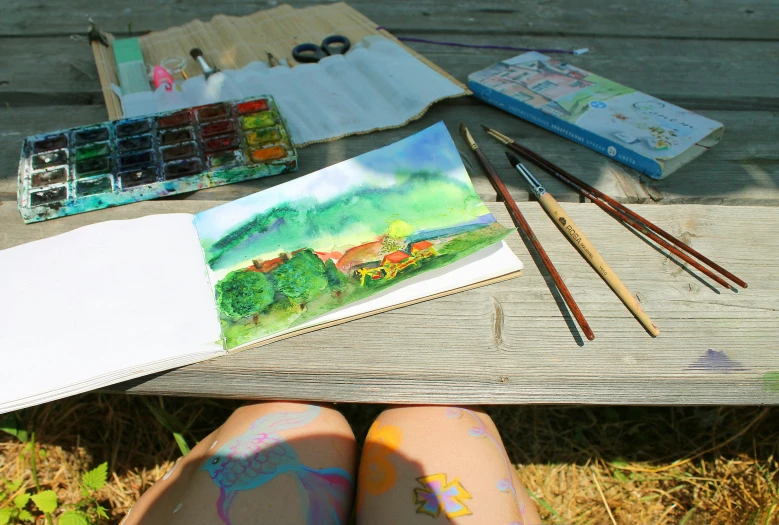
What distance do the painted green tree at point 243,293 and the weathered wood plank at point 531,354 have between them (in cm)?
6

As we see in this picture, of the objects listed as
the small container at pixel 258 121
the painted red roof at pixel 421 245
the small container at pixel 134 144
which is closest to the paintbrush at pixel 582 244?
the painted red roof at pixel 421 245

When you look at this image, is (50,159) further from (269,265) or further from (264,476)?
(264,476)

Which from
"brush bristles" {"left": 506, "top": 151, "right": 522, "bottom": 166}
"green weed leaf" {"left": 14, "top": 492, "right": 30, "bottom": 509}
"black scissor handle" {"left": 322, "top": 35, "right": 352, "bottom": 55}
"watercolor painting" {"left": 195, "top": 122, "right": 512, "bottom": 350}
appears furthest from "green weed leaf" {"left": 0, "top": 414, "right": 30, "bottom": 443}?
"brush bristles" {"left": 506, "top": 151, "right": 522, "bottom": 166}

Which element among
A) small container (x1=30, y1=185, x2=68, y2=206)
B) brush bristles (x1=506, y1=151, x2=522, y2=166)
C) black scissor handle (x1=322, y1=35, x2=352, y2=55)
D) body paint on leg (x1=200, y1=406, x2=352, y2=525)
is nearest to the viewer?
body paint on leg (x1=200, y1=406, x2=352, y2=525)

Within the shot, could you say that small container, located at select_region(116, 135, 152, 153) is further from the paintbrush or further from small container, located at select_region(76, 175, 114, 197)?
the paintbrush

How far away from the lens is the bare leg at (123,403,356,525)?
2.66ft

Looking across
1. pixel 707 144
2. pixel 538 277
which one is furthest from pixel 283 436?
pixel 707 144

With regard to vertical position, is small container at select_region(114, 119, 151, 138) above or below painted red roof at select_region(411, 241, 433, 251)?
above

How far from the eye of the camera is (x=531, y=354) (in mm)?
784

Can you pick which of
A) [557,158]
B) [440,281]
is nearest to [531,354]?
[440,281]

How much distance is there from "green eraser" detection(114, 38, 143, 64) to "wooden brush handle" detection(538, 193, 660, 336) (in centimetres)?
100

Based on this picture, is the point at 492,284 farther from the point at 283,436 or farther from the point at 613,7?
the point at 613,7

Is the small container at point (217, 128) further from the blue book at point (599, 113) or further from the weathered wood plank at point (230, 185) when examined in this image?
the blue book at point (599, 113)

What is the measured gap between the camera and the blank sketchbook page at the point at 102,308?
732 millimetres
